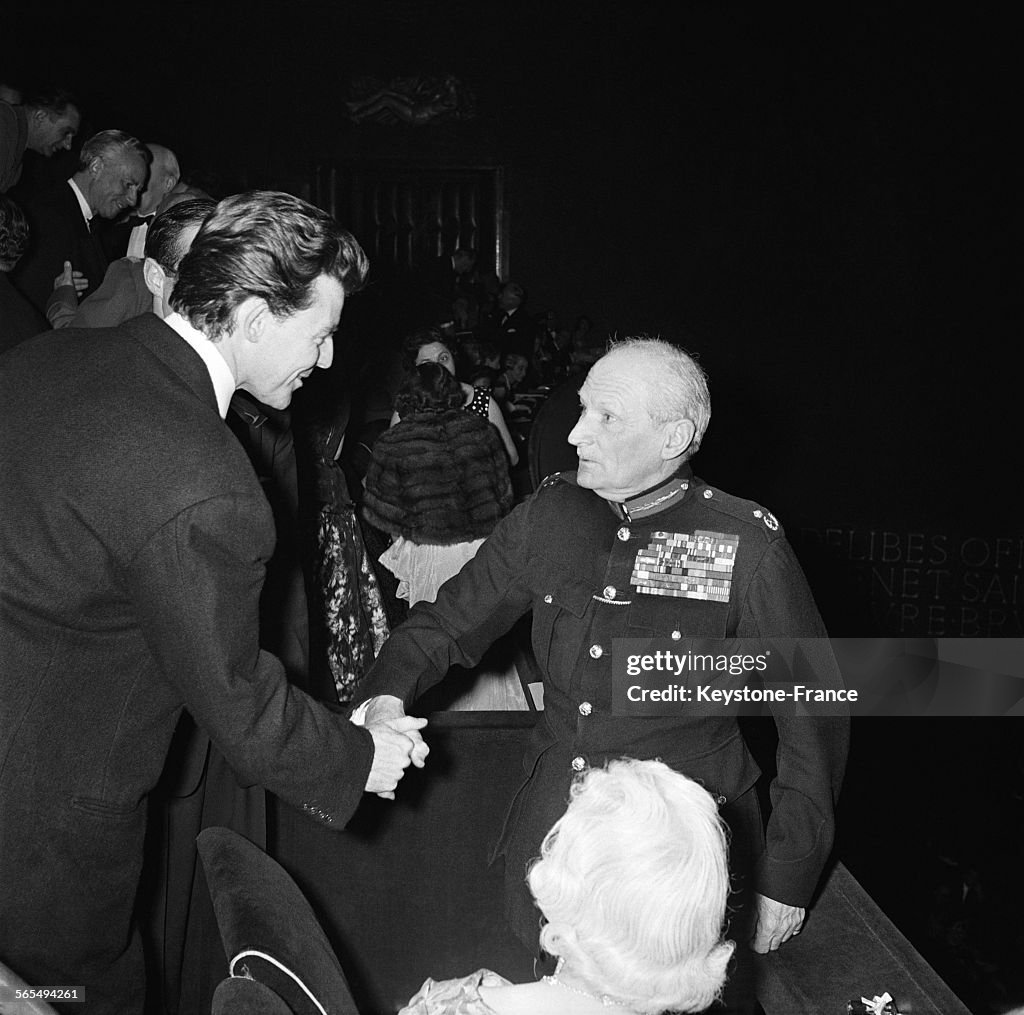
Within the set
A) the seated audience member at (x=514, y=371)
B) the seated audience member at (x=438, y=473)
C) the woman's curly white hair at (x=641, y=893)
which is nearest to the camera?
the woman's curly white hair at (x=641, y=893)

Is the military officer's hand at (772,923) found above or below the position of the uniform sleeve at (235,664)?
below

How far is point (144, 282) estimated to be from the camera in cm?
301

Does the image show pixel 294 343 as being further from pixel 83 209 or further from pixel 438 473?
pixel 83 209

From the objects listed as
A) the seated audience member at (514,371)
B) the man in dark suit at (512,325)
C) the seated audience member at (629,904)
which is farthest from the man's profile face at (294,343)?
the man in dark suit at (512,325)

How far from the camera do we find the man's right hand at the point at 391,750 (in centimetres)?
200

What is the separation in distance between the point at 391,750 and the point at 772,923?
30.9 inches

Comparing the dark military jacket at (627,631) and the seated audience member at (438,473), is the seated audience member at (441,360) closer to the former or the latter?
the seated audience member at (438,473)

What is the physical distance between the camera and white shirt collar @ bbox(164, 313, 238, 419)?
1.81 meters

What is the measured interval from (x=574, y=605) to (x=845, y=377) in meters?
7.85

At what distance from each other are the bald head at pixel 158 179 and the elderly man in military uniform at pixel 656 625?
10.2 feet

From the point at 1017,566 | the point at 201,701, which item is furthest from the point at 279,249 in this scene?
the point at 1017,566

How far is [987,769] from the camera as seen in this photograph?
16.3ft

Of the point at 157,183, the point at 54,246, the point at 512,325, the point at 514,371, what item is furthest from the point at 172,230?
the point at 512,325

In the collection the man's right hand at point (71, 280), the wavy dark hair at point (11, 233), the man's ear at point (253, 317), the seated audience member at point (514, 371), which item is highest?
the man's ear at point (253, 317)
